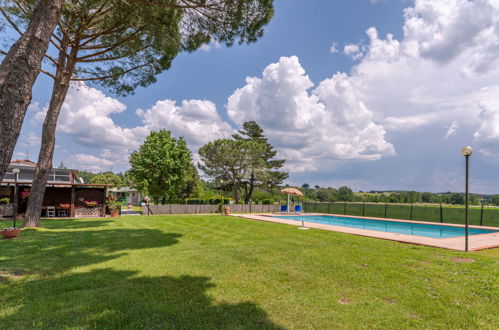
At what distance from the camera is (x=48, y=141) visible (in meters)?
10.3

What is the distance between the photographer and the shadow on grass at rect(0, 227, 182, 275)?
512 cm

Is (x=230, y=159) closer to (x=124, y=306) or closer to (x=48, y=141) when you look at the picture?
(x=48, y=141)

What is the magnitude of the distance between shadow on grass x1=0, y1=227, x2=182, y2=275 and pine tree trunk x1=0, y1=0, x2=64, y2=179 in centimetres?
320

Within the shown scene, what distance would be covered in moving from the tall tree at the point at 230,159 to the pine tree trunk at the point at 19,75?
2286 centimetres

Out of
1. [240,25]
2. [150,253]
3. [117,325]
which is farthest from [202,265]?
[240,25]

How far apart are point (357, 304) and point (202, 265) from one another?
3.08 metres

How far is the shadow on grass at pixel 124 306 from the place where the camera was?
2.89 m

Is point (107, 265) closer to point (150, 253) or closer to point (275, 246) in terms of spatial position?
point (150, 253)

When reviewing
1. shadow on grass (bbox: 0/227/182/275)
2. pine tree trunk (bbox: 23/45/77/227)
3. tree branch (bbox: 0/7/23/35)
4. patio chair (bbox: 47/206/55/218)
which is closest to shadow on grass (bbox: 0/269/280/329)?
shadow on grass (bbox: 0/227/182/275)

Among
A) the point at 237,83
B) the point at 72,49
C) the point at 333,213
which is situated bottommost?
the point at 333,213

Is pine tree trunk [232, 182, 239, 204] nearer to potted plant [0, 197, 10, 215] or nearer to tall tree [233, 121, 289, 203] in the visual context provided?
tall tree [233, 121, 289, 203]

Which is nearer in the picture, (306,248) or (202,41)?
(306,248)

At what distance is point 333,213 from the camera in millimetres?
23719

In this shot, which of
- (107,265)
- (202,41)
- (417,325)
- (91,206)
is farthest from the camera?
(91,206)
